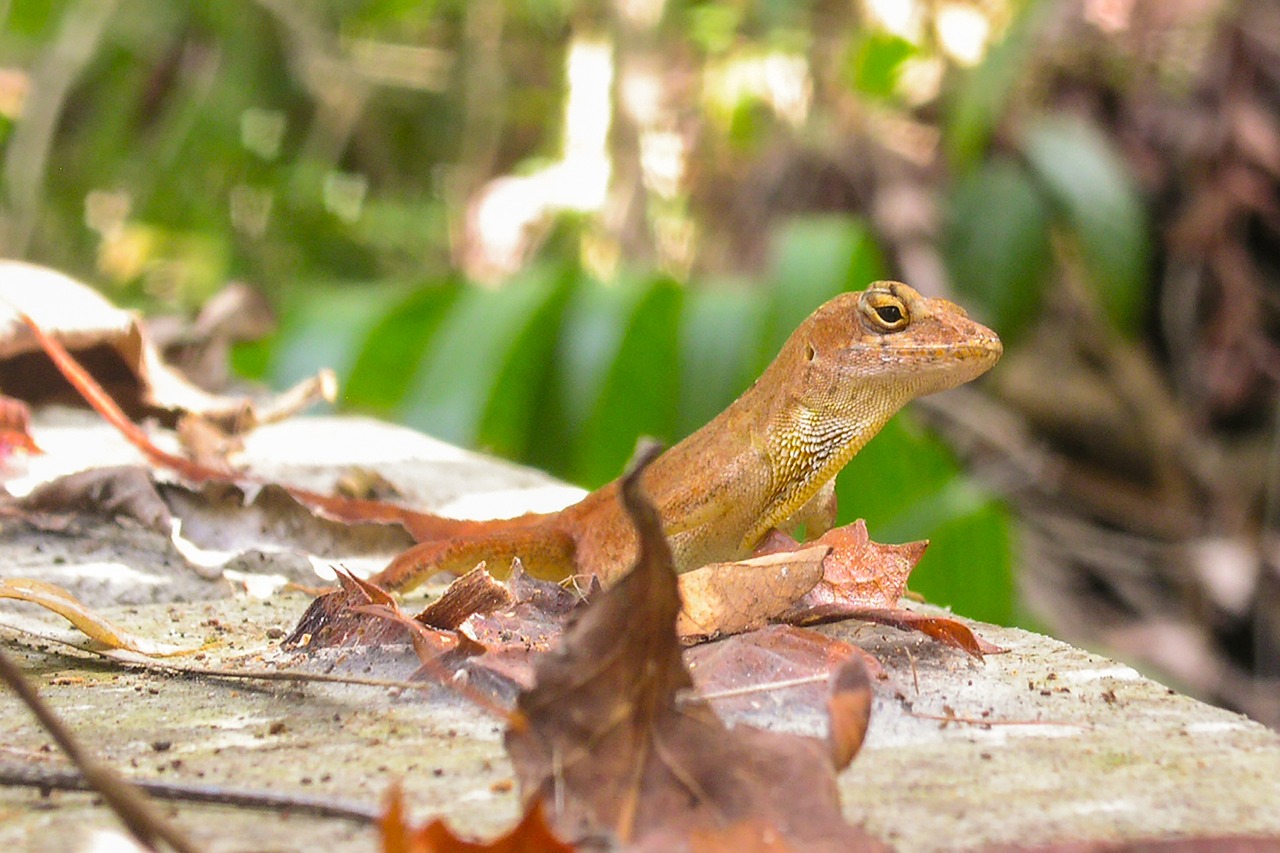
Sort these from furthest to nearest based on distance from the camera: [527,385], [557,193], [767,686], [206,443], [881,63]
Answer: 1. [557,193]
2. [881,63]
3. [527,385]
4. [206,443]
5. [767,686]

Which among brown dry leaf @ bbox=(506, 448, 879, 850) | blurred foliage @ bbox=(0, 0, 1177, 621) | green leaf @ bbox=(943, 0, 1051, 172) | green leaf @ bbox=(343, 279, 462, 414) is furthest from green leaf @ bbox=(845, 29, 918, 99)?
brown dry leaf @ bbox=(506, 448, 879, 850)

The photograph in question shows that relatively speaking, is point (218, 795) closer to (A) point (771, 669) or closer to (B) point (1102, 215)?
(A) point (771, 669)

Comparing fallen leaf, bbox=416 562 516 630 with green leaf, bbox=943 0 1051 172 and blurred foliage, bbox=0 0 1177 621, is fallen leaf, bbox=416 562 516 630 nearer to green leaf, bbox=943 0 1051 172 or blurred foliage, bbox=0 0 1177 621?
blurred foliage, bbox=0 0 1177 621

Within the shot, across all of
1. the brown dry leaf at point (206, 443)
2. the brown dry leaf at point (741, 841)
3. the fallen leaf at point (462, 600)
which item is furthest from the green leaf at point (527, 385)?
the brown dry leaf at point (741, 841)

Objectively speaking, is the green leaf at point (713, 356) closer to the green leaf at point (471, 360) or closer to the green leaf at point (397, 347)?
the green leaf at point (471, 360)

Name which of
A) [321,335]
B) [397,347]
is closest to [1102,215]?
[397,347]

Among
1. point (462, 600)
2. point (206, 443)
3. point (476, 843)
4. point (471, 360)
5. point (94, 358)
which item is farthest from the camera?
point (471, 360)
